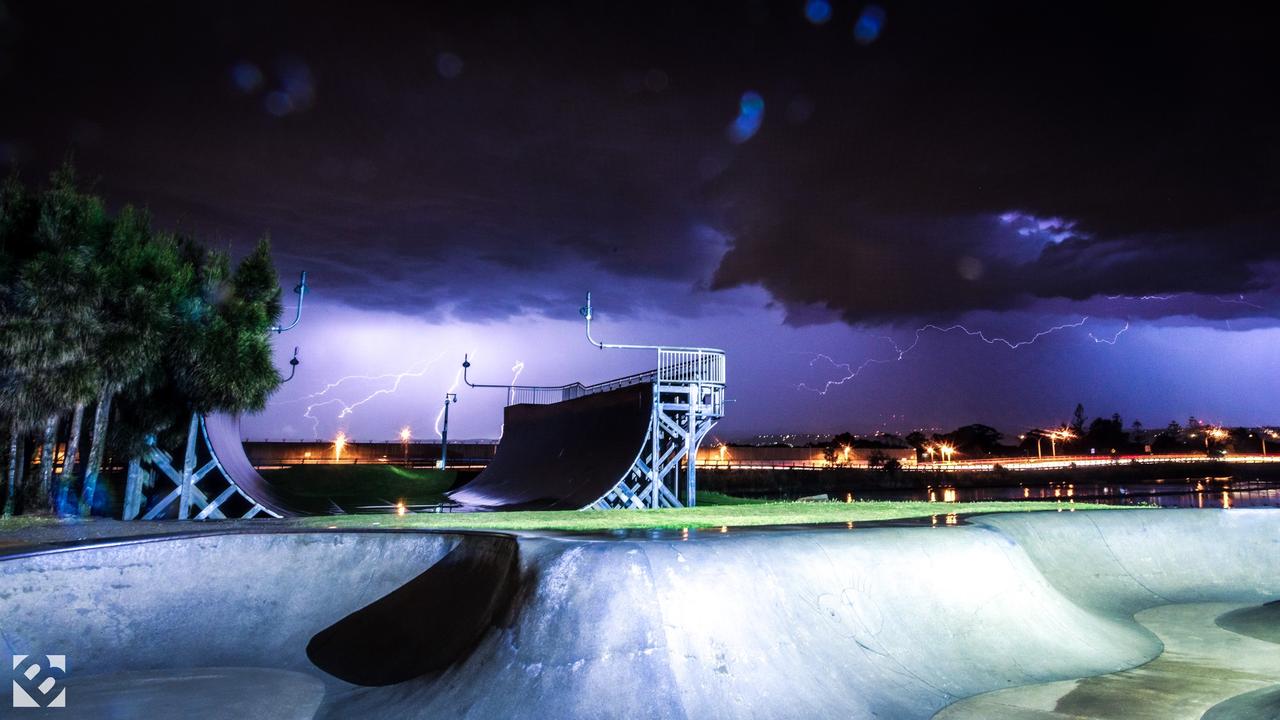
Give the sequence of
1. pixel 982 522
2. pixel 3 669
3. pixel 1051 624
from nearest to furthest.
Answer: pixel 3 669 → pixel 1051 624 → pixel 982 522

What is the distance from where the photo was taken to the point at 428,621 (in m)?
6.05

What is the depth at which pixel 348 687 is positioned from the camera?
18.1ft

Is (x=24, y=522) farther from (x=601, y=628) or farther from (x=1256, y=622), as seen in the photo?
(x=1256, y=622)

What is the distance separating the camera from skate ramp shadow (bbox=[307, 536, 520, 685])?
17.9ft

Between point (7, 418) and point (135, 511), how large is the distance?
3508 millimetres

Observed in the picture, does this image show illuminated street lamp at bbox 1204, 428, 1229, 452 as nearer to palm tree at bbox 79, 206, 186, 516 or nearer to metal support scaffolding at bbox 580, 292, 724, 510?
metal support scaffolding at bbox 580, 292, 724, 510

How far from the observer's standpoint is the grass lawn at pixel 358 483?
2850 cm

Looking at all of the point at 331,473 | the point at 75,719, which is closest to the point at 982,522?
the point at 75,719

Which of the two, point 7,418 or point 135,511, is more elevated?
point 7,418

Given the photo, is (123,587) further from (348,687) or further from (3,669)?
(348,687)

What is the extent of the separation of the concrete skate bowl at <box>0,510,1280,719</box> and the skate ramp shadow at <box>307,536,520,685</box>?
0.09 feet

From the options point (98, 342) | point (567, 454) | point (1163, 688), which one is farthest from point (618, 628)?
point (567, 454)

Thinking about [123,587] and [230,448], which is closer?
[123,587]

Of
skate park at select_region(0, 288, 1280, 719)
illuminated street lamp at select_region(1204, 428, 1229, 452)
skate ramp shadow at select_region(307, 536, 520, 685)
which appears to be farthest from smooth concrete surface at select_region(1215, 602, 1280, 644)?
illuminated street lamp at select_region(1204, 428, 1229, 452)
